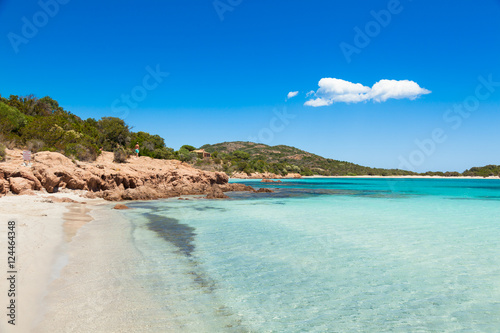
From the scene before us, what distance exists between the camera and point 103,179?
25.6 m

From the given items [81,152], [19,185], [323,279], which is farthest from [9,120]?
[323,279]

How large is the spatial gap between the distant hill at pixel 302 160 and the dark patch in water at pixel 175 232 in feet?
396

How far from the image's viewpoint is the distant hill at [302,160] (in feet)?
496

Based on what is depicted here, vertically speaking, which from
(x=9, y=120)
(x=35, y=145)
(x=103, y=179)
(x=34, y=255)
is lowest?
(x=34, y=255)

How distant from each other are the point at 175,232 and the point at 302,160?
161061 mm

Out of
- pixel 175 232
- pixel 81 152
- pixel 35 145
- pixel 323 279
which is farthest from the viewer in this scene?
pixel 81 152

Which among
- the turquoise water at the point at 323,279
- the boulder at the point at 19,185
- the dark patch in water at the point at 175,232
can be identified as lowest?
the turquoise water at the point at 323,279

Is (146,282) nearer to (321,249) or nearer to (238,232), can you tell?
(321,249)

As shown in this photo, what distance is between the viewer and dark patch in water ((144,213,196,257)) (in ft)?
29.0

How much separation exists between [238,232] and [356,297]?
6542 millimetres

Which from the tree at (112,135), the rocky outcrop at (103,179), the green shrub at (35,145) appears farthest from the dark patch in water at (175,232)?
the tree at (112,135)

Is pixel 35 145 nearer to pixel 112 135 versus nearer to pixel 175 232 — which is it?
pixel 112 135

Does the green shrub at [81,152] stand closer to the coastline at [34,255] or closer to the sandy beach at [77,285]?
the coastline at [34,255]

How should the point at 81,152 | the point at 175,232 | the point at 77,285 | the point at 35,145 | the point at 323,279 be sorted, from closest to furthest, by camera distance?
the point at 77,285, the point at 323,279, the point at 175,232, the point at 35,145, the point at 81,152
